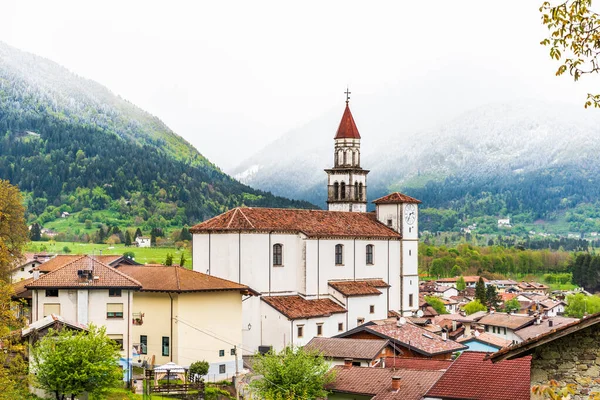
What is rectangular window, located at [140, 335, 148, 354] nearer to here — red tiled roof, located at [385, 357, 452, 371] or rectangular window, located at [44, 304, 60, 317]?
rectangular window, located at [44, 304, 60, 317]

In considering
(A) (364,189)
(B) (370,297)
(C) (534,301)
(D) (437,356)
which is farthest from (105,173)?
(D) (437,356)

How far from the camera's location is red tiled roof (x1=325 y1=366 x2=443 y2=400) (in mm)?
30906

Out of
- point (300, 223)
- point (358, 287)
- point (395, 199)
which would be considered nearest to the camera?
point (300, 223)

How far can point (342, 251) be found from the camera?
62094 millimetres

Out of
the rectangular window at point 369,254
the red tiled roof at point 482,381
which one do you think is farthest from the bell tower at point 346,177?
the red tiled roof at point 482,381

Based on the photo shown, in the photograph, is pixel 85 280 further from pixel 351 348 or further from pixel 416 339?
pixel 416 339

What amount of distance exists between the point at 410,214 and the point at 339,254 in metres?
8.96

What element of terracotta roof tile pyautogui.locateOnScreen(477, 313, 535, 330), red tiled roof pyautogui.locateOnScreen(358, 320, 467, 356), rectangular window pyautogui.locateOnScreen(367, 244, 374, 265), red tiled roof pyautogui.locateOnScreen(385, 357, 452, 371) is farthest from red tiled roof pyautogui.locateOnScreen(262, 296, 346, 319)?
terracotta roof tile pyautogui.locateOnScreen(477, 313, 535, 330)

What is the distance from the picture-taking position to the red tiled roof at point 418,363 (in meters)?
39.4

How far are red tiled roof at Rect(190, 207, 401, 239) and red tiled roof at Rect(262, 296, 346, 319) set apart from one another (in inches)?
174

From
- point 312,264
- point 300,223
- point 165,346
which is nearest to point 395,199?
point 300,223

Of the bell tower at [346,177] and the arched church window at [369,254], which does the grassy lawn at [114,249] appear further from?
the arched church window at [369,254]

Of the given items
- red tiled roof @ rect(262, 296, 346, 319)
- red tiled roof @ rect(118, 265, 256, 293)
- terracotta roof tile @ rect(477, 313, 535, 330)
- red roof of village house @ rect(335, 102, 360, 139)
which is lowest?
terracotta roof tile @ rect(477, 313, 535, 330)

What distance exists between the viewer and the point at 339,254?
62.0 m
